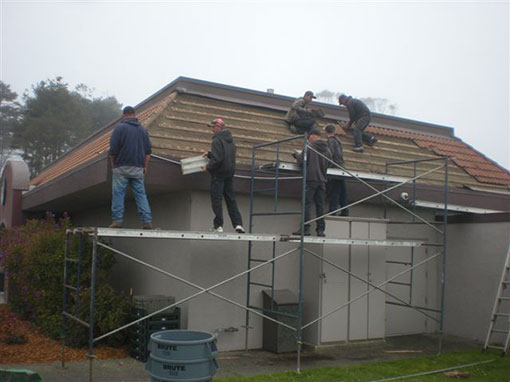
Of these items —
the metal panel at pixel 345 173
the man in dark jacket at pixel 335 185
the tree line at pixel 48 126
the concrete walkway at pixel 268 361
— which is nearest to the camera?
the concrete walkway at pixel 268 361

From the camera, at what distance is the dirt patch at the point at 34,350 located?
9.48 meters

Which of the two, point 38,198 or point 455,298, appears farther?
point 38,198

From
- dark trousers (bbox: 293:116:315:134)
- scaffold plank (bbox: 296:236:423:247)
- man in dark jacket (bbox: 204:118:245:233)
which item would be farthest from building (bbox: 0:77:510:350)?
man in dark jacket (bbox: 204:118:245:233)

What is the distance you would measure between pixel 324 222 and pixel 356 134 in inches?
164

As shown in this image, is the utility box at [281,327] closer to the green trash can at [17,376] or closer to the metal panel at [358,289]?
the metal panel at [358,289]

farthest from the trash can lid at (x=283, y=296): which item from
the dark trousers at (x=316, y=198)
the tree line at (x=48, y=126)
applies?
the tree line at (x=48, y=126)

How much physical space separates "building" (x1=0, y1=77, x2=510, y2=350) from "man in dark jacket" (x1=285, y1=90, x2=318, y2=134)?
410 millimetres

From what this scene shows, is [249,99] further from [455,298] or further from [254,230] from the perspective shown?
[455,298]

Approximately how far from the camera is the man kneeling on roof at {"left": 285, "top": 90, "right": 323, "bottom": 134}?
43.3 feet

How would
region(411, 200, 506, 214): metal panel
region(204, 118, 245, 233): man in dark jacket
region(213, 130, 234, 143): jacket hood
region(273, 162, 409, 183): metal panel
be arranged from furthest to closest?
region(411, 200, 506, 214): metal panel < region(273, 162, 409, 183): metal panel < region(213, 130, 234, 143): jacket hood < region(204, 118, 245, 233): man in dark jacket

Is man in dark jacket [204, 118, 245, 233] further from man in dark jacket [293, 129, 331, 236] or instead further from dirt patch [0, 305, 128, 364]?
dirt patch [0, 305, 128, 364]

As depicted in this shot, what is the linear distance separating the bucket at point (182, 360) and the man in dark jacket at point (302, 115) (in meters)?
7.62

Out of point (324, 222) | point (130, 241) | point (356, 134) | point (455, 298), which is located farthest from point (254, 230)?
point (455, 298)

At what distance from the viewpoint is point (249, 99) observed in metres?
13.7
